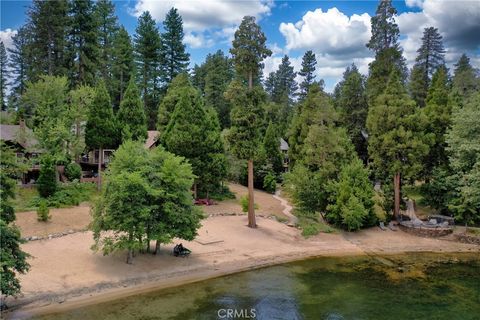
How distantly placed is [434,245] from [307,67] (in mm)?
40871

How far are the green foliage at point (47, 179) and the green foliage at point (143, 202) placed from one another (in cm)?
1112

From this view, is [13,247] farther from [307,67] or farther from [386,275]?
[307,67]

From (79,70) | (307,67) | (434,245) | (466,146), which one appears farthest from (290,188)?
(307,67)

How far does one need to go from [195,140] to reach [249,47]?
10.1 metres

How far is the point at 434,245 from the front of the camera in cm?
3023

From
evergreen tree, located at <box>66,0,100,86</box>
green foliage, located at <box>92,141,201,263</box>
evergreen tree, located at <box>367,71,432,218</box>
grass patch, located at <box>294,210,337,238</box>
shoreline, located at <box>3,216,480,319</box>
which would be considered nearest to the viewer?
shoreline, located at <box>3,216,480,319</box>

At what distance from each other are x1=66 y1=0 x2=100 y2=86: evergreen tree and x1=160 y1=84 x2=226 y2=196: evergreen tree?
668 inches

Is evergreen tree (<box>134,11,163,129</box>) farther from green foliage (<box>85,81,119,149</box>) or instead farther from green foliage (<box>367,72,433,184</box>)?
green foliage (<box>367,72,433,184</box>)

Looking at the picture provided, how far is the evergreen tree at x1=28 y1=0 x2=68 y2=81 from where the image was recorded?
44.7 metres

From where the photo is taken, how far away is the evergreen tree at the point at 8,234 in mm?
15203

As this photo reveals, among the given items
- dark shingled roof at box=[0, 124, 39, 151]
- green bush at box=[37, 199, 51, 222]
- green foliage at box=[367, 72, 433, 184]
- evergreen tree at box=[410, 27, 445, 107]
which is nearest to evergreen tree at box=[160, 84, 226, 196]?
dark shingled roof at box=[0, 124, 39, 151]

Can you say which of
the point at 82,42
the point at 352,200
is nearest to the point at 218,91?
the point at 82,42

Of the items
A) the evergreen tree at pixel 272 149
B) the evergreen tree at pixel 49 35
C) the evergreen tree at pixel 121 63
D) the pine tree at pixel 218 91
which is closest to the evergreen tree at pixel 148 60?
the evergreen tree at pixel 121 63

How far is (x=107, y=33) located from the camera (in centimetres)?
5709
